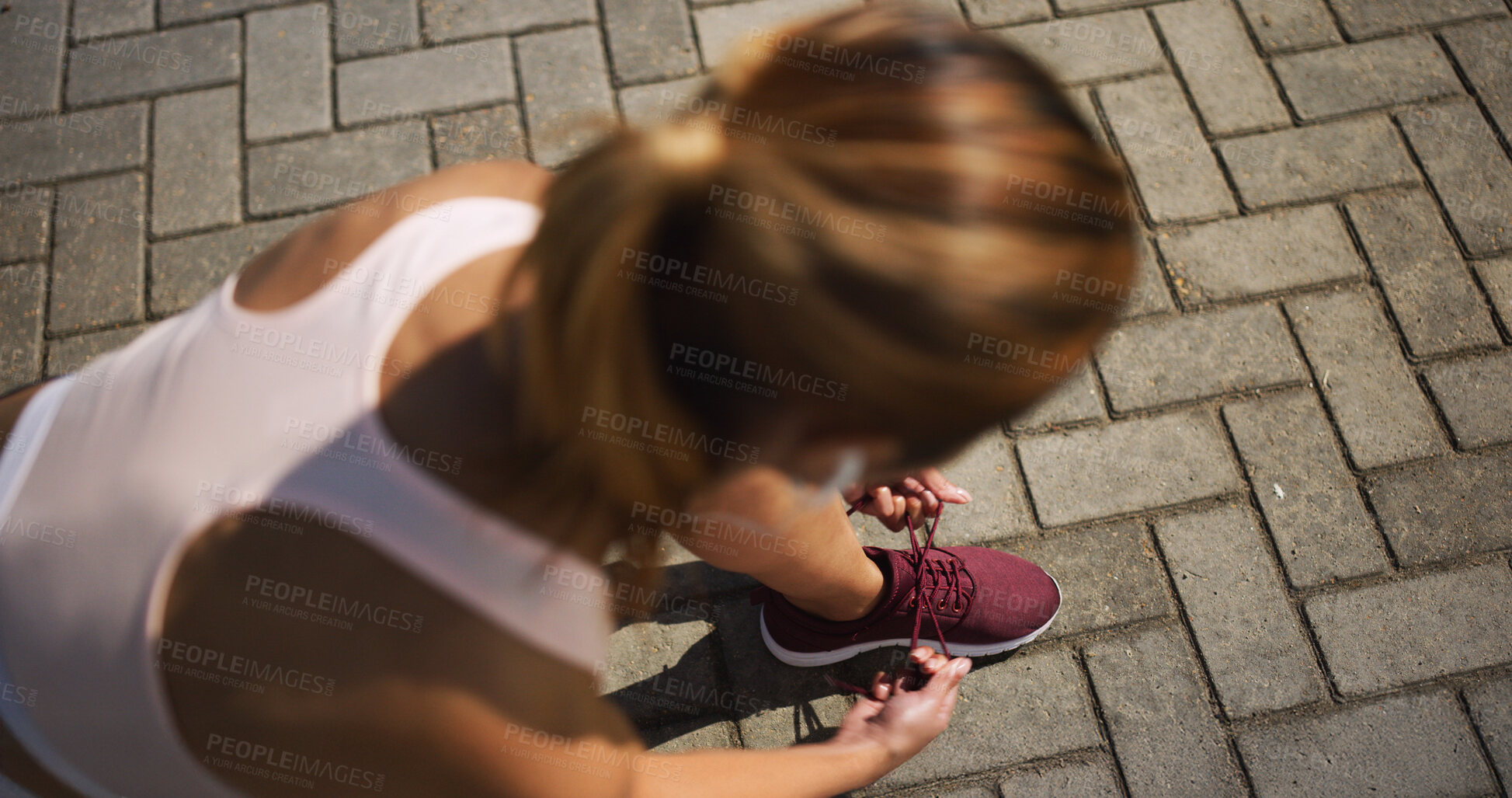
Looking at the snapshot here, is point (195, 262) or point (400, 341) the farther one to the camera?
point (195, 262)

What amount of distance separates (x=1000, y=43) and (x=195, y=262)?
2.77m

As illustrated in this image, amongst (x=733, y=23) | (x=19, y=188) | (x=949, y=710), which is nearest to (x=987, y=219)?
(x=949, y=710)

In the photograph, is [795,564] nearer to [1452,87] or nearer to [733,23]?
[733,23]

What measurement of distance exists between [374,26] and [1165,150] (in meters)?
2.87

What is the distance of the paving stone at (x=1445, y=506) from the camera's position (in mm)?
2418

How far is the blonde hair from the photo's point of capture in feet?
2.60

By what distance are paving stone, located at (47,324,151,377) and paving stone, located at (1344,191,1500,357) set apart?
13.1 feet

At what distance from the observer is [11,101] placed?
9.67 feet
